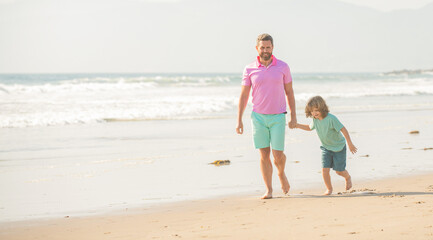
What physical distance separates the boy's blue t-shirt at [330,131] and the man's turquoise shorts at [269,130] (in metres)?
0.49

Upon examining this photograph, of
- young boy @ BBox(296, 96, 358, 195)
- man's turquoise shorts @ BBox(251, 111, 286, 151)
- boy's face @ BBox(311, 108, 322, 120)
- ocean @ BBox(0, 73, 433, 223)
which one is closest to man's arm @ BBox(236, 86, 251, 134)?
man's turquoise shorts @ BBox(251, 111, 286, 151)

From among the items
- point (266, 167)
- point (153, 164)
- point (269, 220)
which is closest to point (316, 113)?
point (266, 167)

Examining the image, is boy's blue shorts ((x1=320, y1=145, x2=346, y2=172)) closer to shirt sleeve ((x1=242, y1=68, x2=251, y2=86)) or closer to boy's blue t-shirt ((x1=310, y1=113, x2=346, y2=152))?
boy's blue t-shirt ((x1=310, y1=113, x2=346, y2=152))

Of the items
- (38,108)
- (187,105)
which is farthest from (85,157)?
(187,105)

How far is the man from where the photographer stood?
604 cm

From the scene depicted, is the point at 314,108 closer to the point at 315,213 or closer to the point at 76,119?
the point at 315,213

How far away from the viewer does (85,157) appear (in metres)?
9.73

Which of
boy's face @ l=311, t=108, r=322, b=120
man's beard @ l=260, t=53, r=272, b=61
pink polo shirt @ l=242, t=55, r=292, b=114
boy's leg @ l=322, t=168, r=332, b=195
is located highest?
man's beard @ l=260, t=53, r=272, b=61

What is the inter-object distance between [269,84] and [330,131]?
36.8 inches

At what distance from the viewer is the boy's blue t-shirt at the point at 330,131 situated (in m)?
6.36

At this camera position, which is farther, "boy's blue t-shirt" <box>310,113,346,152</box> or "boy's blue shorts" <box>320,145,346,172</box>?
"boy's blue shorts" <box>320,145,346,172</box>

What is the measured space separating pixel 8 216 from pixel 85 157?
3918 millimetres

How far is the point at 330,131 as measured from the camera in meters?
6.43

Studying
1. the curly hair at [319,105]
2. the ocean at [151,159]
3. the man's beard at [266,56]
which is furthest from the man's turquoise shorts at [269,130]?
the ocean at [151,159]
